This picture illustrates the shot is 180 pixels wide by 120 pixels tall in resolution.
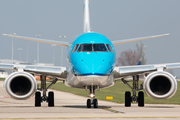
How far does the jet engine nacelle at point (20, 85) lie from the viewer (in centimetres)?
2022

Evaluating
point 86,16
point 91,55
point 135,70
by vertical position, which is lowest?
point 135,70

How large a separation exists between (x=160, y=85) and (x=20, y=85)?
7360 mm

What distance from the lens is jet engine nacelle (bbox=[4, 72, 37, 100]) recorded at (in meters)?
20.2

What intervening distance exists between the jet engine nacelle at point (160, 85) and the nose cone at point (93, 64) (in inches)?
93.7

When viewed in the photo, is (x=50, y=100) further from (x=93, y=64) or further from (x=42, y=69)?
(x=93, y=64)

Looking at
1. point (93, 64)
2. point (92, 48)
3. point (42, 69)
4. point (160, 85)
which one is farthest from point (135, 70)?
point (42, 69)

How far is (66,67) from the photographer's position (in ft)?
71.7

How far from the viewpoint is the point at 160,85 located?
827 inches

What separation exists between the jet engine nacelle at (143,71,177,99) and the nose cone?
2380 millimetres

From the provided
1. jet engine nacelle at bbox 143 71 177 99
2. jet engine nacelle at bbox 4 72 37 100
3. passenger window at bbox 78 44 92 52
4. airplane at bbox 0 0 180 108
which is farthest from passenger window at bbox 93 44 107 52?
jet engine nacelle at bbox 4 72 37 100

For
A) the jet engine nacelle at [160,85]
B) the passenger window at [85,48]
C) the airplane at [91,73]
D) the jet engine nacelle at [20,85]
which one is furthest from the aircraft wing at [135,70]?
the jet engine nacelle at [20,85]

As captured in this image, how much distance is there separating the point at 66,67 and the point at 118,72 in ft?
9.41

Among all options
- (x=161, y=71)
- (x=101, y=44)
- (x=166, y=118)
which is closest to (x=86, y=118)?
(x=166, y=118)

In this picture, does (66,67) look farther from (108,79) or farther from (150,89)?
(150,89)
